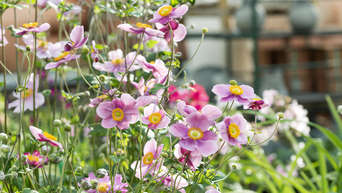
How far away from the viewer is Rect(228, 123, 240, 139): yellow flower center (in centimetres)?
50

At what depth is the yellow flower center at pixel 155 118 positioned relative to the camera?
1.63 ft

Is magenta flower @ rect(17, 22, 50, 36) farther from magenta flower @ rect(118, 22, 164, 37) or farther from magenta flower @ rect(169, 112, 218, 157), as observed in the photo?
magenta flower @ rect(169, 112, 218, 157)

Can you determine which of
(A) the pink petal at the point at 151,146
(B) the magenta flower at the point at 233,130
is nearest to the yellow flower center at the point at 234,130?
Result: (B) the magenta flower at the point at 233,130

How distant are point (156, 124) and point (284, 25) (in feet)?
13.4

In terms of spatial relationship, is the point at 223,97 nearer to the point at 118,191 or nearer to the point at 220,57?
the point at 118,191

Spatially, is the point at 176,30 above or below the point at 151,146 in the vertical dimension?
above

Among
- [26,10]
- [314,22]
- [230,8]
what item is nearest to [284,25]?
[230,8]

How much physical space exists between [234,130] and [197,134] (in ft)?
0.16

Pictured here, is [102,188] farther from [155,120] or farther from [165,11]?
[165,11]

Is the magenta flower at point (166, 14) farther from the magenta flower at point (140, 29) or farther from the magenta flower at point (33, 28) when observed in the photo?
the magenta flower at point (33, 28)

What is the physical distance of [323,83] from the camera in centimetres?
418

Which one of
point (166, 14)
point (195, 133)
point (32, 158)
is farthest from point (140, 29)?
point (32, 158)

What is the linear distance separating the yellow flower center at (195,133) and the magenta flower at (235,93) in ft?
0.20

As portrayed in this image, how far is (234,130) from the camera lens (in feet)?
1.65
